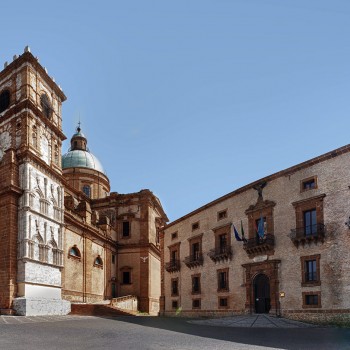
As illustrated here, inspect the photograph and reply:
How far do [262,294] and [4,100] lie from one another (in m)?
25.5

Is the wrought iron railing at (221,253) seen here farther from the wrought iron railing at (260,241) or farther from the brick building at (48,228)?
the brick building at (48,228)

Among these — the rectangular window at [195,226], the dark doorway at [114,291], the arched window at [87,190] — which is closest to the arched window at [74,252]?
the dark doorway at [114,291]

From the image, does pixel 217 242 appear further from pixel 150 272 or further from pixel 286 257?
pixel 150 272

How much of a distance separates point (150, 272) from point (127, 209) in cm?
797

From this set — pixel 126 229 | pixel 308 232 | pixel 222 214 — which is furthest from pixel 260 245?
pixel 126 229

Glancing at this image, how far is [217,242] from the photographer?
35562mm

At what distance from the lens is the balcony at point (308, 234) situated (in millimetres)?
26656

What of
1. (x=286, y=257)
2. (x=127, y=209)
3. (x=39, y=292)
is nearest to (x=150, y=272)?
(x=127, y=209)

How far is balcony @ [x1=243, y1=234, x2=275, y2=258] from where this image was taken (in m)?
30.2

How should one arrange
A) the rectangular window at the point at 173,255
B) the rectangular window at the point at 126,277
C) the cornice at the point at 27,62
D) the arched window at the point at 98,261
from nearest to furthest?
the cornice at the point at 27,62 → the rectangular window at the point at 173,255 → the arched window at the point at 98,261 → the rectangular window at the point at 126,277

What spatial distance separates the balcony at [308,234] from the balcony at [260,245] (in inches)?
75.9

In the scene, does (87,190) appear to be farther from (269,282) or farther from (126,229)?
(269,282)

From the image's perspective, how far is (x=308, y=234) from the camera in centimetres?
2744

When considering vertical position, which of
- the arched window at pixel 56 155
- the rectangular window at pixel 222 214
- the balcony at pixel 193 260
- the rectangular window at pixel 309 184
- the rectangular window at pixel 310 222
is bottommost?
the balcony at pixel 193 260
